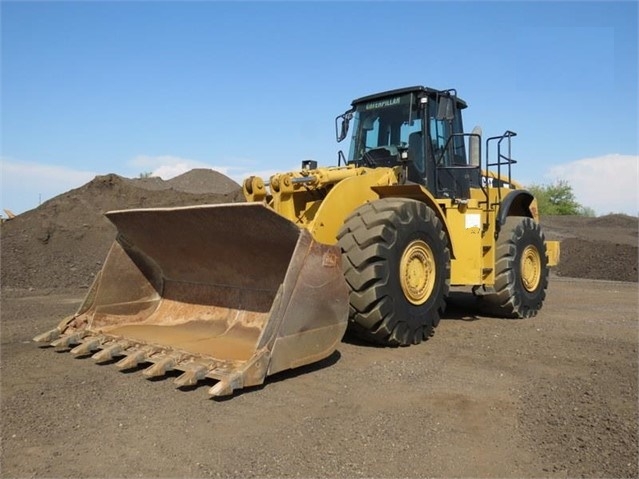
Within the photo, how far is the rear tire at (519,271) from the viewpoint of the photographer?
7.49 m

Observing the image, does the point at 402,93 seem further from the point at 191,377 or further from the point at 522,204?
the point at 191,377

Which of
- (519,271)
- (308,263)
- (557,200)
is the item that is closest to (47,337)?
(308,263)

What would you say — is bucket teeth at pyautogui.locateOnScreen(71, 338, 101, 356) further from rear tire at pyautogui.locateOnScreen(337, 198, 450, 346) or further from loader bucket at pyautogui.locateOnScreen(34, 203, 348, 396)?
rear tire at pyautogui.locateOnScreen(337, 198, 450, 346)

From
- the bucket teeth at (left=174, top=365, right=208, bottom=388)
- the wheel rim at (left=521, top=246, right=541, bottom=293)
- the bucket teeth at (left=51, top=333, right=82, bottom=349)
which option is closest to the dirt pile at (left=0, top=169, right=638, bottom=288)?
the bucket teeth at (left=51, top=333, right=82, bottom=349)

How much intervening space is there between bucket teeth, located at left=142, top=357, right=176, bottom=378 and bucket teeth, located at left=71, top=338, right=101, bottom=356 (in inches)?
43.0

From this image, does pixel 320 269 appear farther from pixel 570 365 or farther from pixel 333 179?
pixel 570 365

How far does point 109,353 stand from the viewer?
4.75 m

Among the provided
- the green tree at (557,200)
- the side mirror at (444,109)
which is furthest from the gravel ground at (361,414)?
the green tree at (557,200)

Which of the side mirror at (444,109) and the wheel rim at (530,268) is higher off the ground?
the side mirror at (444,109)

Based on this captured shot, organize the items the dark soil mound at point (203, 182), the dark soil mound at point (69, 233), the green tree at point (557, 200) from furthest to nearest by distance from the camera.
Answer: the green tree at point (557, 200) → the dark soil mound at point (203, 182) → the dark soil mound at point (69, 233)

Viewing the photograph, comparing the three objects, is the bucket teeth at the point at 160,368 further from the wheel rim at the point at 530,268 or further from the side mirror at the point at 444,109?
the wheel rim at the point at 530,268

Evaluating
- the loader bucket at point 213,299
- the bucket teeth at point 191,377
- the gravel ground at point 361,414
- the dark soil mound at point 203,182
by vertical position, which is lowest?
the gravel ground at point 361,414

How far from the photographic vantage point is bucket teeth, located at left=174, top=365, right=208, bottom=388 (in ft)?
12.8

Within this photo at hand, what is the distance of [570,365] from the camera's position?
5.09m
